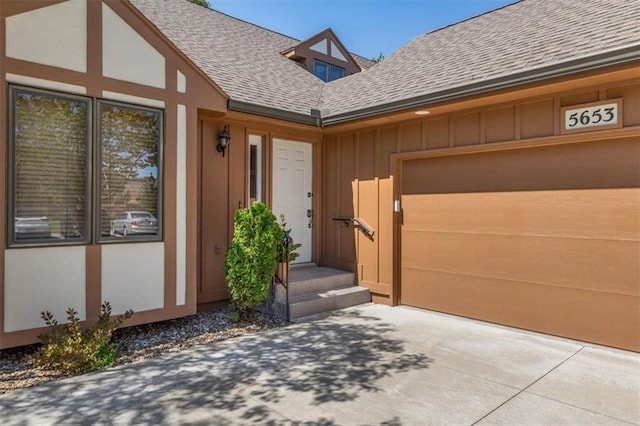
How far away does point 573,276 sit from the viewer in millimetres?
4480

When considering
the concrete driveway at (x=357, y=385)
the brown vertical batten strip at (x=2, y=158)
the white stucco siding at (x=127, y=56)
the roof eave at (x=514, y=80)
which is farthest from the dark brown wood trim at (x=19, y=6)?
the roof eave at (x=514, y=80)

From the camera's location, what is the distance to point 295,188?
22.4ft

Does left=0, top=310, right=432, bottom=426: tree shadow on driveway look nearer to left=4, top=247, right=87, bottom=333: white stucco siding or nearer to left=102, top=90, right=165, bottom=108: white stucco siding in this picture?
left=4, top=247, right=87, bottom=333: white stucco siding

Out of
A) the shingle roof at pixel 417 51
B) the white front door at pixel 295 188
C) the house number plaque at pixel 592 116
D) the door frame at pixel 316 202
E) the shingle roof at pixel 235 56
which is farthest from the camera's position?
the door frame at pixel 316 202

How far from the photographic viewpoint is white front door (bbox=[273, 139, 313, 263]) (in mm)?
6578

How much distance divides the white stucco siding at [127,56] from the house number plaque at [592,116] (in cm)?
463

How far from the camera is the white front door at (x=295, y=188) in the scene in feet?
21.6

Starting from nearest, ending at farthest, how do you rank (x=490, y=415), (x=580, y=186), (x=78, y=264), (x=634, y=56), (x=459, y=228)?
(x=490, y=415) → (x=634, y=56) → (x=78, y=264) → (x=580, y=186) → (x=459, y=228)

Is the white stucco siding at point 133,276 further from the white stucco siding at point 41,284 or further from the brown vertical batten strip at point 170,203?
the white stucco siding at point 41,284

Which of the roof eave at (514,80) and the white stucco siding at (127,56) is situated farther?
the white stucco siding at (127,56)

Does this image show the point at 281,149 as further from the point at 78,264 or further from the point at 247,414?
the point at 247,414

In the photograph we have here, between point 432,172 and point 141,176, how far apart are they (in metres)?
3.88

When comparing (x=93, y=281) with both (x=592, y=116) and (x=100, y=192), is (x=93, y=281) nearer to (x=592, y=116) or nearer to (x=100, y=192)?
(x=100, y=192)

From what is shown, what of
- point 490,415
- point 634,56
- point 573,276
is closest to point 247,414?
point 490,415
